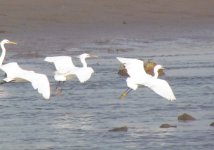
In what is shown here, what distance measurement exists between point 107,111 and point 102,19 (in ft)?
40.7

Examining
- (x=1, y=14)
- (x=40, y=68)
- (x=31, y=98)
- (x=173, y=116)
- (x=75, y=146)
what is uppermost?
(x=1, y=14)

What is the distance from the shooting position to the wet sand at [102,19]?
2684 cm

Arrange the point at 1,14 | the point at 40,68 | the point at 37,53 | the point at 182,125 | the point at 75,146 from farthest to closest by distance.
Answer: the point at 1,14
the point at 37,53
the point at 40,68
the point at 182,125
the point at 75,146

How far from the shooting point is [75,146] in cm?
1418

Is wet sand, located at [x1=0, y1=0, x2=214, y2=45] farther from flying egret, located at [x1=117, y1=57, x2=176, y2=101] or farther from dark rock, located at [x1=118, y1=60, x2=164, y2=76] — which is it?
flying egret, located at [x1=117, y1=57, x2=176, y2=101]

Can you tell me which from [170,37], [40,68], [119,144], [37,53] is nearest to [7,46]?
[37,53]

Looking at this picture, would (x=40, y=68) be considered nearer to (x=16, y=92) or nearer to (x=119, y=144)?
(x=16, y=92)

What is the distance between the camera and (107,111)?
1673cm

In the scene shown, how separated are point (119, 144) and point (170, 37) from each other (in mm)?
12848

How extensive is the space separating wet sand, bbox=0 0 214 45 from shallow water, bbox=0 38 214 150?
11.5 feet

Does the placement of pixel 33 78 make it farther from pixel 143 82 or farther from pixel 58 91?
pixel 58 91

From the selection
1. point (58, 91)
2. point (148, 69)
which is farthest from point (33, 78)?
point (148, 69)

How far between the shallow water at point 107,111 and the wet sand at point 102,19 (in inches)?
138

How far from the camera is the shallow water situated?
47.7ft
